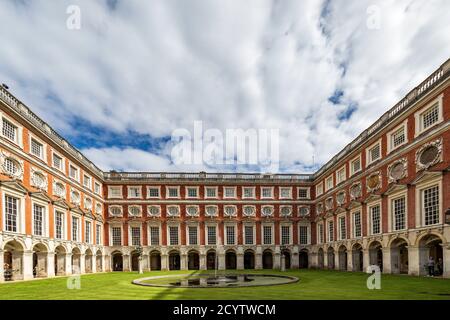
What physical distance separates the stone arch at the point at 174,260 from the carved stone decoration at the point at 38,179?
23396 mm

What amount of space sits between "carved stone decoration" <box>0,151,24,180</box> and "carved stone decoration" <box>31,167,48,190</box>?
6.43 feet

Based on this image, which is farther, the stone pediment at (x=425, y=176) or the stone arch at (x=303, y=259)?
the stone arch at (x=303, y=259)

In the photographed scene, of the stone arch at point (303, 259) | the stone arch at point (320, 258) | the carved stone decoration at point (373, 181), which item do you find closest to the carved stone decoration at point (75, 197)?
the carved stone decoration at point (373, 181)

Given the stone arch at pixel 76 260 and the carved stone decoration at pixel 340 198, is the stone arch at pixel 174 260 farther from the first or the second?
the carved stone decoration at pixel 340 198

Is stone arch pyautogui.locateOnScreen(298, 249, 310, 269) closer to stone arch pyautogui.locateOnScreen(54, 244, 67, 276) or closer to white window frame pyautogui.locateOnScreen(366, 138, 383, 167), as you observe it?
white window frame pyautogui.locateOnScreen(366, 138, 383, 167)

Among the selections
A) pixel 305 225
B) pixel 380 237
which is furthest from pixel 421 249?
pixel 305 225

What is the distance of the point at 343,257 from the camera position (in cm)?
4078

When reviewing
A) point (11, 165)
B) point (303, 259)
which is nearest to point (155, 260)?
point (303, 259)

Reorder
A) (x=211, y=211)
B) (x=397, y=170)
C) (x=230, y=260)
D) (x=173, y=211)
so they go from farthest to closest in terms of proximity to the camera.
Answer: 1. (x=230, y=260)
2. (x=211, y=211)
3. (x=173, y=211)
4. (x=397, y=170)

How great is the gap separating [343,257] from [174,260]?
24.7 metres

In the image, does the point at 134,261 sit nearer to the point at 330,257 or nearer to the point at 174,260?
the point at 174,260

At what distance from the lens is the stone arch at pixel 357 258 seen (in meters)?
36.2

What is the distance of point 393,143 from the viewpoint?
Result: 96.9 ft

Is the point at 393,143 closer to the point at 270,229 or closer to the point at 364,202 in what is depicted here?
the point at 364,202
